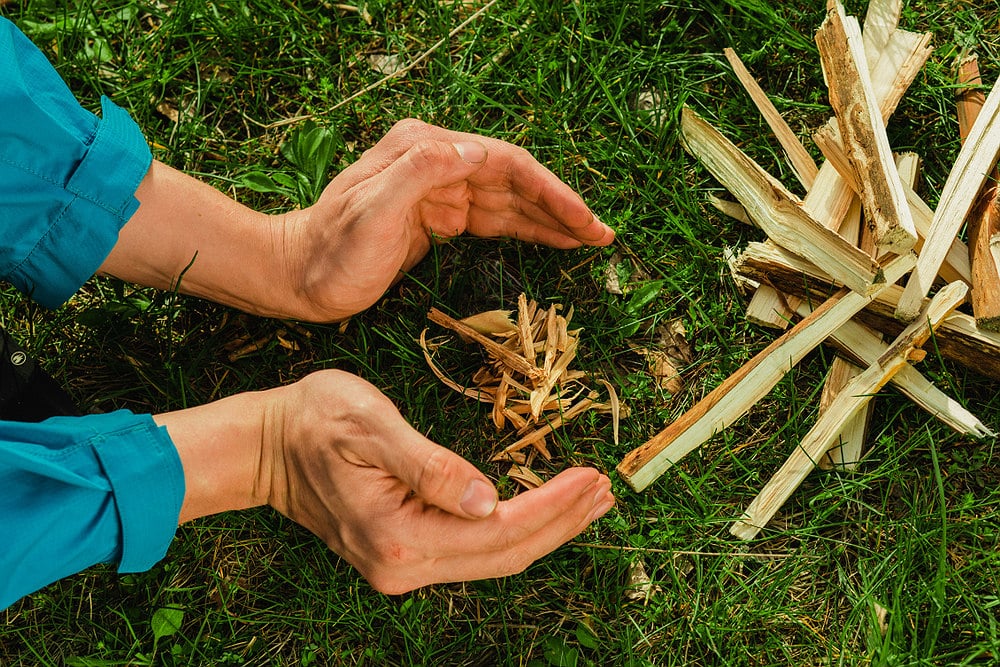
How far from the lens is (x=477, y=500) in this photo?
2.04 metres

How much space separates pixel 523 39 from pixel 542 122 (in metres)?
0.31

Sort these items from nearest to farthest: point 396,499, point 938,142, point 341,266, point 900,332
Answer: point 396,499 < point 341,266 < point 900,332 < point 938,142

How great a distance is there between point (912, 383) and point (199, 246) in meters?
2.17

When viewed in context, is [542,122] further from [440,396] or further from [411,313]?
[440,396]

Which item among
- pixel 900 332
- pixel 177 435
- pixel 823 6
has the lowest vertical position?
pixel 177 435

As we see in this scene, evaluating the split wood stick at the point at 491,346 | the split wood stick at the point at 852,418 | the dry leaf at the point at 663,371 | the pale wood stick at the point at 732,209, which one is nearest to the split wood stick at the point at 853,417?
the split wood stick at the point at 852,418

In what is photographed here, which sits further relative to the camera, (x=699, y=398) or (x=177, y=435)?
(x=699, y=398)

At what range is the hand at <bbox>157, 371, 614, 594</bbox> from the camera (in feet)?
6.72

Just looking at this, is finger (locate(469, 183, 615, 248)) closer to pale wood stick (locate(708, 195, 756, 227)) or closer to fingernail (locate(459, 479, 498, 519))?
pale wood stick (locate(708, 195, 756, 227))

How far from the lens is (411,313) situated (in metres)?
2.64

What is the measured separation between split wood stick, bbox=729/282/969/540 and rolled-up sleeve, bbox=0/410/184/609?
1649mm

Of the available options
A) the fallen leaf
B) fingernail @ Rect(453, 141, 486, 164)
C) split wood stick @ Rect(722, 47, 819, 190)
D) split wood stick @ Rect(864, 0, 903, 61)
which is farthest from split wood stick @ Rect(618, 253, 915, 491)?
the fallen leaf

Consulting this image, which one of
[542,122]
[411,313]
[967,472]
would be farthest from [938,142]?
[411,313]

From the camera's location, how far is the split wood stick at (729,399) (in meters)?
2.40
